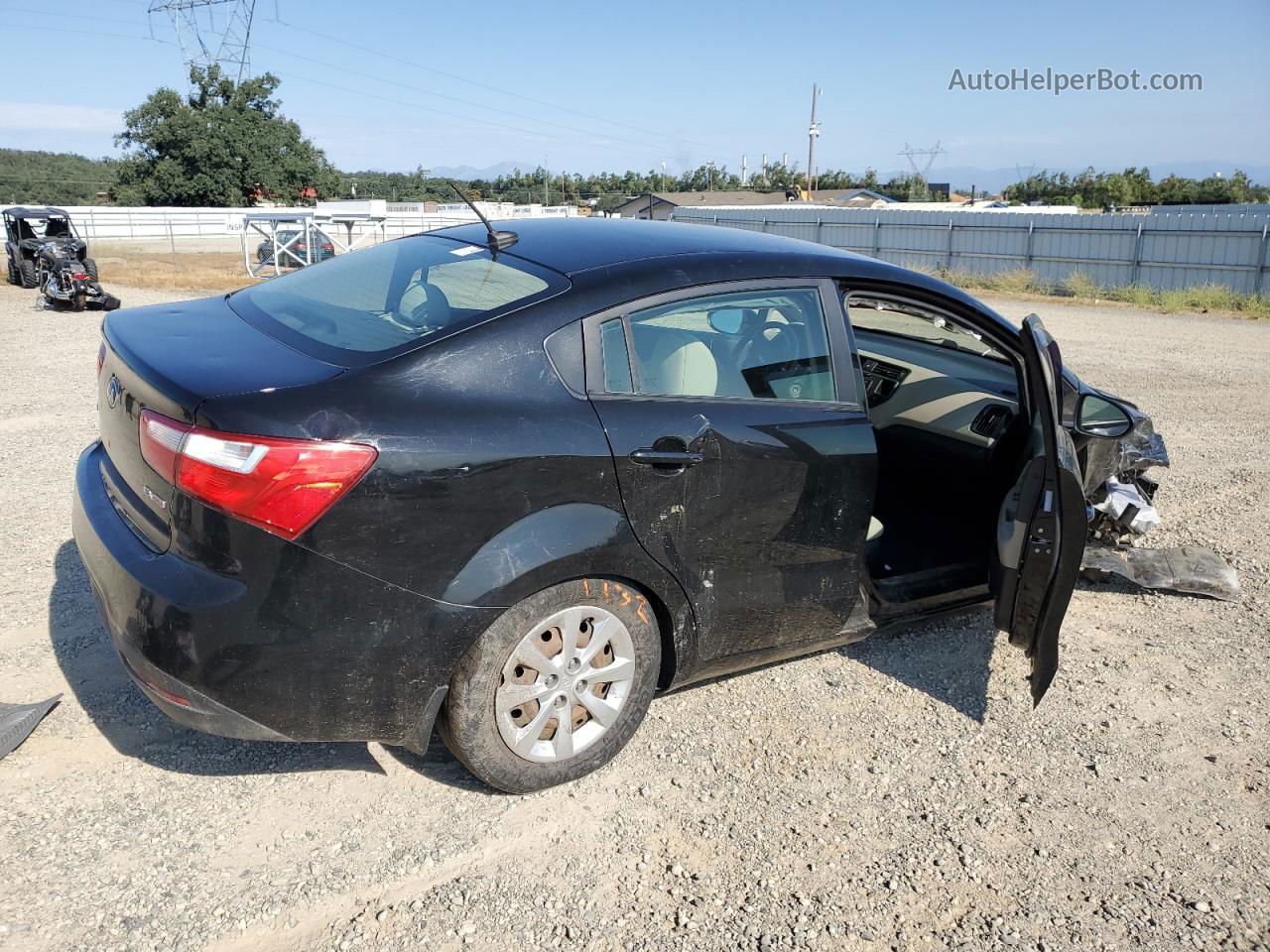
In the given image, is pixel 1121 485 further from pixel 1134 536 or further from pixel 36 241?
pixel 36 241

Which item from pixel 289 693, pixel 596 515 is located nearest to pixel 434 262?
pixel 596 515

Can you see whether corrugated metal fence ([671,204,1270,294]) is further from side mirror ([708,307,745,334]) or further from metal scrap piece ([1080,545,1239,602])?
side mirror ([708,307,745,334])

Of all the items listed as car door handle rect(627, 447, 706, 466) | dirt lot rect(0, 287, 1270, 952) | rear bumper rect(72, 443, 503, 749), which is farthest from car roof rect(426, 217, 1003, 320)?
dirt lot rect(0, 287, 1270, 952)

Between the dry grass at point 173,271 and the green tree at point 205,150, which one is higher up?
the green tree at point 205,150

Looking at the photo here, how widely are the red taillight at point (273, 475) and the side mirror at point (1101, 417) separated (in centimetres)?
300

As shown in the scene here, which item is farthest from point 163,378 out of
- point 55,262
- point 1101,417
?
point 55,262

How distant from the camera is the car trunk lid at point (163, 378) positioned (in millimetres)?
2592

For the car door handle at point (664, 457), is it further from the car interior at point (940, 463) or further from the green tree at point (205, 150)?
the green tree at point (205, 150)

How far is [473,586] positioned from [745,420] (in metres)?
1.05

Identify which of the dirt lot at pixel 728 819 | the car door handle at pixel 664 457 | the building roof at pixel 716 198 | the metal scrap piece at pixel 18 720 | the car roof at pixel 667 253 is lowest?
the dirt lot at pixel 728 819

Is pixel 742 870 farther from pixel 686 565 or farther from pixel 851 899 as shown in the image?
pixel 686 565

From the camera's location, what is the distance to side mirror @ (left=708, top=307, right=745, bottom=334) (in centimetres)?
322

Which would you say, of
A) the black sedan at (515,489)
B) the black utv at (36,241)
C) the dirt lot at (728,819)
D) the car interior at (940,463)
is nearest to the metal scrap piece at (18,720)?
the dirt lot at (728,819)

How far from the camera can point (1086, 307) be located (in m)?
20.6
